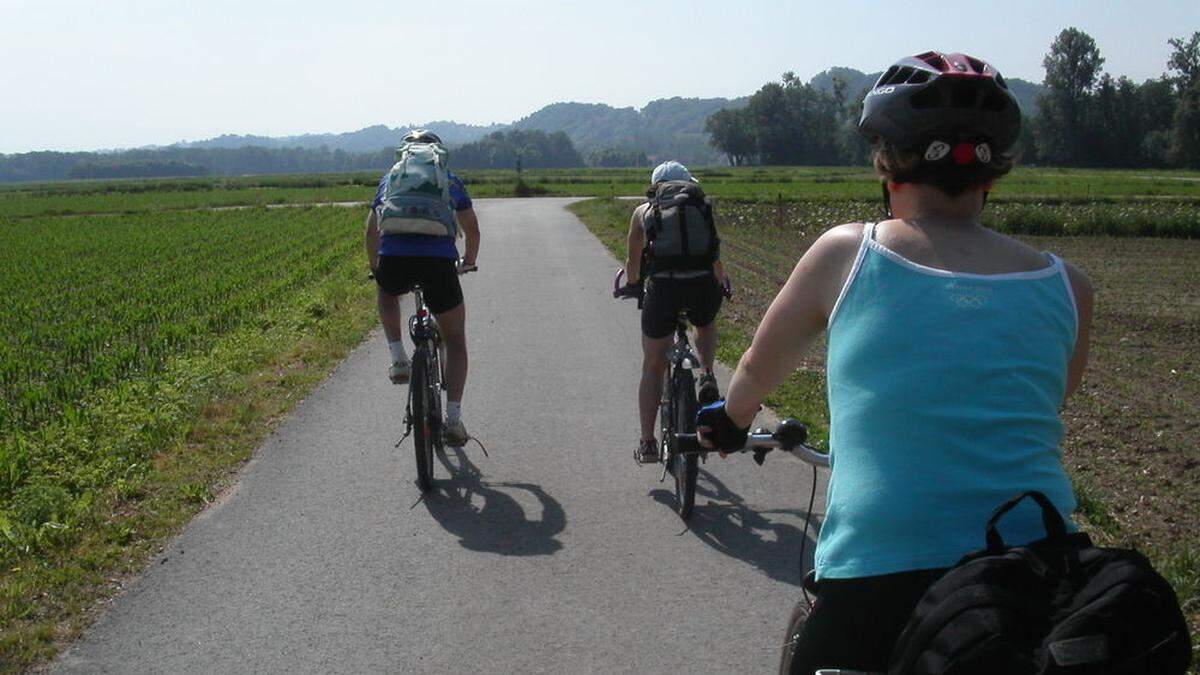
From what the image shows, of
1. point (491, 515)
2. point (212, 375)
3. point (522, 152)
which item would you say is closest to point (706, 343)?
point (491, 515)

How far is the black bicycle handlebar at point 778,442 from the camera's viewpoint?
8.22 ft

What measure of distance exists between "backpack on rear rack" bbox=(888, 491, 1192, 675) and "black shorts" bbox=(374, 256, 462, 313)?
511cm

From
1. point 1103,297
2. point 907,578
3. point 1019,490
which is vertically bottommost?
point 1103,297

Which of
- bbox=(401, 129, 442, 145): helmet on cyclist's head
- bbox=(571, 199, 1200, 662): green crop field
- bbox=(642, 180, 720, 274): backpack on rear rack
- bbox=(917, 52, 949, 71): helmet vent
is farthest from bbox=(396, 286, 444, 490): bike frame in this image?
bbox=(917, 52, 949, 71): helmet vent

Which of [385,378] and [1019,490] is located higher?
[1019,490]

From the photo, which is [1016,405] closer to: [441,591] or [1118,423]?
[441,591]

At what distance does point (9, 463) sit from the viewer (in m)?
7.02

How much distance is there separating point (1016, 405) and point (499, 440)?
592 centimetres

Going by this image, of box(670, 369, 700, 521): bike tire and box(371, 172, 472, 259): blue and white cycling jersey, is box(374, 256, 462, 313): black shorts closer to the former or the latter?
box(371, 172, 472, 259): blue and white cycling jersey

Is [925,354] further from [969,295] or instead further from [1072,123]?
[1072,123]

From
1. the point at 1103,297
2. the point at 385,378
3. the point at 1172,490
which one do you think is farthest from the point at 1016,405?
the point at 1103,297

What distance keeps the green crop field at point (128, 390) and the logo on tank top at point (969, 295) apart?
377cm

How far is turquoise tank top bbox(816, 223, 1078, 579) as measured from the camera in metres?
1.84

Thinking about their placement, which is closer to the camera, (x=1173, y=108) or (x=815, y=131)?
(x=1173, y=108)
